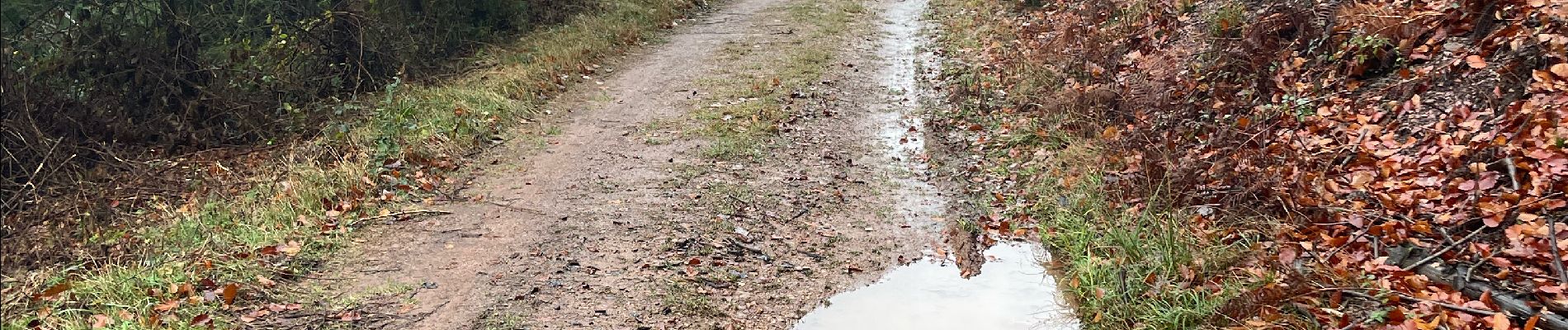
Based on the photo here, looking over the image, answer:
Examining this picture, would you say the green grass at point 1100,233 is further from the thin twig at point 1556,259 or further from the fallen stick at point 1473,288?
the thin twig at point 1556,259

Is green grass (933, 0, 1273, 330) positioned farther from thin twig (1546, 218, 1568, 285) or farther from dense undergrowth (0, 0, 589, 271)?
dense undergrowth (0, 0, 589, 271)

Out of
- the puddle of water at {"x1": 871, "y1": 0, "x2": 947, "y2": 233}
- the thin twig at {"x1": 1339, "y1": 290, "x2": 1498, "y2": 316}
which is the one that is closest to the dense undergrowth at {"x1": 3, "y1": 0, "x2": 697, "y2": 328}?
the puddle of water at {"x1": 871, "y1": 0, "x2": 947, "y2": 233}

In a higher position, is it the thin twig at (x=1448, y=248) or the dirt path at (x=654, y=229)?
the thin twig at (x=1448, y=248)

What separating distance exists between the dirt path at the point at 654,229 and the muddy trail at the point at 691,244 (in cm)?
2

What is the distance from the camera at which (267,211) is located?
666 cm

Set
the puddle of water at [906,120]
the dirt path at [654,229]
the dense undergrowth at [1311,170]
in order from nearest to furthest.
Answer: the dense undergrowth at [1311,170] → the dirt path at [654,229] → the puddle of water at [906,120]

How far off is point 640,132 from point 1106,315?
5.14m

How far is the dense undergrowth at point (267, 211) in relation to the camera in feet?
17.3

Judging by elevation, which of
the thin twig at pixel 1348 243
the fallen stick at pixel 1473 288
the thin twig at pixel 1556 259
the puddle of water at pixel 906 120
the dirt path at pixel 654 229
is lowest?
the puddle of water at pixel 906 120

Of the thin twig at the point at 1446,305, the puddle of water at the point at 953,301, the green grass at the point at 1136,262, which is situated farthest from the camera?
the puddle of water at the point at 953,301

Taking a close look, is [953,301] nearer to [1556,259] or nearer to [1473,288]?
[1473,288]

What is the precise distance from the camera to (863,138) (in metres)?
8.61

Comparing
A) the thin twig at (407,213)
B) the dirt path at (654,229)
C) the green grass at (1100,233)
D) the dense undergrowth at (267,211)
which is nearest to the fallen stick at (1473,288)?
the green grass at (1100,233)

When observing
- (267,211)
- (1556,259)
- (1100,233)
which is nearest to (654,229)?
(267,211)
